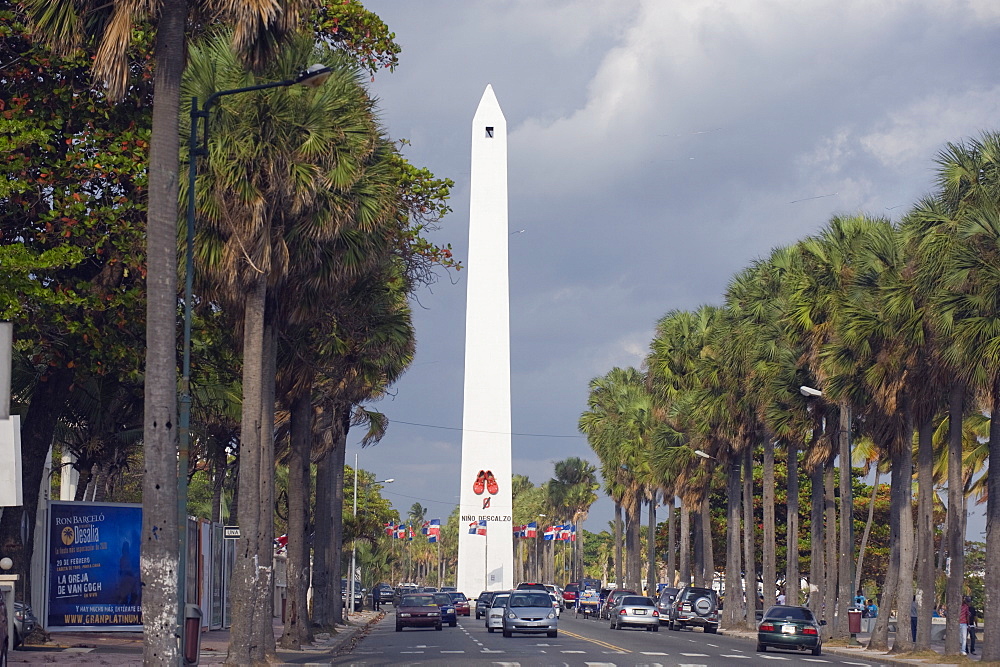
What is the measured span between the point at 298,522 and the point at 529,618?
35.2ft

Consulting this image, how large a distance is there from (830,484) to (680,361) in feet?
56.4

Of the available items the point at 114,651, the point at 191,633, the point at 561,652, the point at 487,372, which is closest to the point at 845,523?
the point at 561,652

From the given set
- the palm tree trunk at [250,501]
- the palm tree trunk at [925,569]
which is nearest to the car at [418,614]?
the palm tree trunk at [925,569]

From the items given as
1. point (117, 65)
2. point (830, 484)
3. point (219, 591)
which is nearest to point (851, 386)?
point (830, 484)

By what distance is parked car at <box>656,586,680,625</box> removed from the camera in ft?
200

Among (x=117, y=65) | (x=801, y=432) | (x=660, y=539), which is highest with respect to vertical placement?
(x=117, y=65)

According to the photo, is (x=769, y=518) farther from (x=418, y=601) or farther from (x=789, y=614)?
(x=789, y=614)

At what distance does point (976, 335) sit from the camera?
31.6 m

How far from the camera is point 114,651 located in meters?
28.3

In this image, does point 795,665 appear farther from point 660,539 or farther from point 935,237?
point 660,539

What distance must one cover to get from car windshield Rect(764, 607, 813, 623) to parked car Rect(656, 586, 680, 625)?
66.6 feet

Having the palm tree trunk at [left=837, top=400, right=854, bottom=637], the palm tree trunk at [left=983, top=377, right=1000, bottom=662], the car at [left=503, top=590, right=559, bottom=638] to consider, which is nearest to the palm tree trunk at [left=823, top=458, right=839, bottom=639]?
the palm tree trunk at [left=837, top=400, right=854, bottom=637]

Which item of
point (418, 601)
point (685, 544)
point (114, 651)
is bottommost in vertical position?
point (418, 601)

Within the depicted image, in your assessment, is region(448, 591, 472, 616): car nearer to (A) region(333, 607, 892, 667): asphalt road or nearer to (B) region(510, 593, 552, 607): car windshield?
(B) region(510, 593, 552, 607): car windshield
